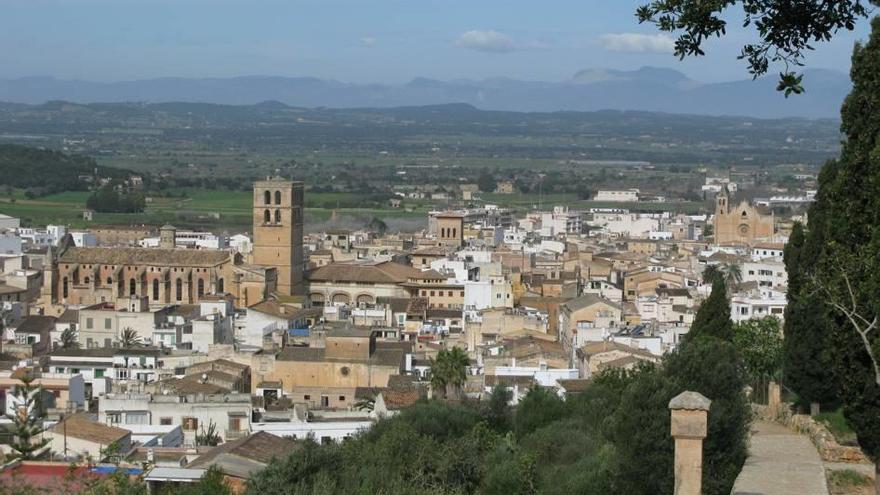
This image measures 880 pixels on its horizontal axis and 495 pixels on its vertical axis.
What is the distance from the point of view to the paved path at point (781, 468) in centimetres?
1459

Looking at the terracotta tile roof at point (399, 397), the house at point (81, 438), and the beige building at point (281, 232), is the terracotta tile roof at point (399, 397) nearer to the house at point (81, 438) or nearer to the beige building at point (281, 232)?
the house at point (81, 438)

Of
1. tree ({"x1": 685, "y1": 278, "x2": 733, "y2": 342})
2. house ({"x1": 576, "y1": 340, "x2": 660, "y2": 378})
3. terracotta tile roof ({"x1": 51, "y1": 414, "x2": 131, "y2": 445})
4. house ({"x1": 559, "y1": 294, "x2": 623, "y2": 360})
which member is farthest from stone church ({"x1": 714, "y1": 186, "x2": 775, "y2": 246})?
terracotta tile roof ({"x1": 51, "y1": 414, "x2": 131, "y2": 445})

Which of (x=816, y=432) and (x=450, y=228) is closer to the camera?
(x=816, y=432)

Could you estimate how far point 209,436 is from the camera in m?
26.0

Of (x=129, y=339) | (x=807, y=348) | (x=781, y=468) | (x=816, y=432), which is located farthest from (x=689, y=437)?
(x=129, y=339)

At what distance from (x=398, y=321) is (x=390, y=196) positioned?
8138cm

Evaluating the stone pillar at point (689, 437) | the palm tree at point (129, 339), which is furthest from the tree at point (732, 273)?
the stone pillar at point (689, 437)

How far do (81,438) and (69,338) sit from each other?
57.2 feet

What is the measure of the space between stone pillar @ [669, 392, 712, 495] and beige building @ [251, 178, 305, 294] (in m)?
39.8

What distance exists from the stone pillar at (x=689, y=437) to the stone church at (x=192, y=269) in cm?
3803

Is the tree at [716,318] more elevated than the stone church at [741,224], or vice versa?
the tree at [716,318]

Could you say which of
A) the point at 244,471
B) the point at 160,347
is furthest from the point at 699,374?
the point at 160,347

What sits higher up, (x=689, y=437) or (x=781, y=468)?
(x=689, y=437)

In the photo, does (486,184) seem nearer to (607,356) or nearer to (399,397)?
(607,356)
